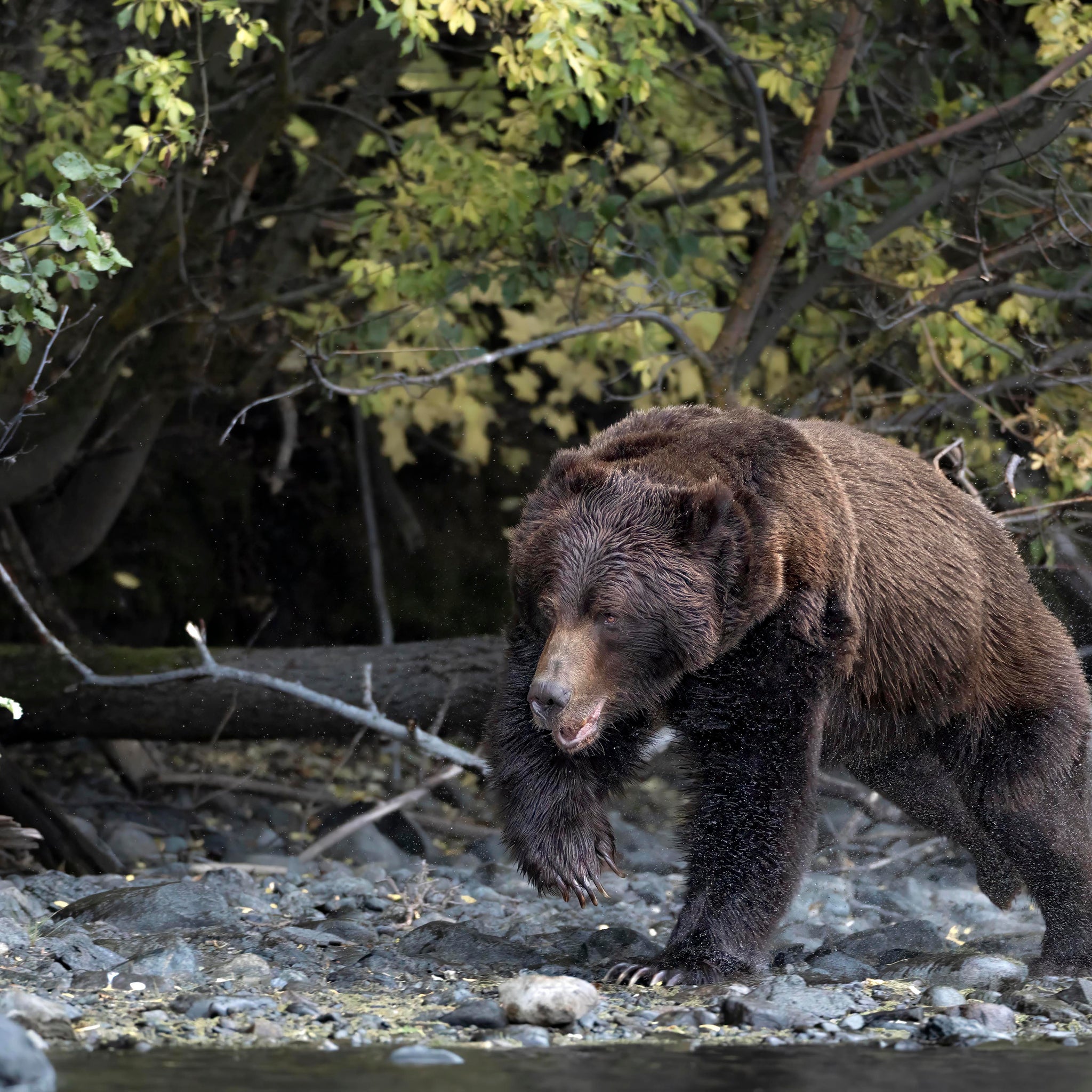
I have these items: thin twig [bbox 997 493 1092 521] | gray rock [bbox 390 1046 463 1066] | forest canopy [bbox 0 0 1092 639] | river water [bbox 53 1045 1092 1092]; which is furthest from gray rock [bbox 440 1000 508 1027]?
thin twig [bbox 997 493 1092 521]

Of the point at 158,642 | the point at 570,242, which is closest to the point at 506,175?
the point at 570,242

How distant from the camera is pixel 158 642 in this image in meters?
11.6

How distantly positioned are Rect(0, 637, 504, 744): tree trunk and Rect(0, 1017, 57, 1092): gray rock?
4.67m

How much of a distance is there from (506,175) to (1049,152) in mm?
3096

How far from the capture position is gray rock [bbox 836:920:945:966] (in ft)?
18.2

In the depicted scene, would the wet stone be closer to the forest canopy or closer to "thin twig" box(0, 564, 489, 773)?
"thin twig" box(0, 564, 489, 773)

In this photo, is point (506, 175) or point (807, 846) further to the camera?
point (506, 175)

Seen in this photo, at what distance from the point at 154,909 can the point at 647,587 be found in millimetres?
2363

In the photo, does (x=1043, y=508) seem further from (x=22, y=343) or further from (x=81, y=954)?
(x=81, y=954)

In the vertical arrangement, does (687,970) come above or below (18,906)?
above

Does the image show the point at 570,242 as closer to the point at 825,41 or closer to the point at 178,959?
the point at 825,41

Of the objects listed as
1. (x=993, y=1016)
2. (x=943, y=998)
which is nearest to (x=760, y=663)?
(x=943, y=998)

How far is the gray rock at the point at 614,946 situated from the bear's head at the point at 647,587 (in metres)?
0.98

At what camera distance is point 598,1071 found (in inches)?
146
